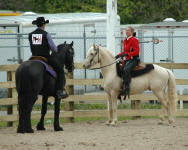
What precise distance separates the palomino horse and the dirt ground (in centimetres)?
66

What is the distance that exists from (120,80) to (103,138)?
8.87ft

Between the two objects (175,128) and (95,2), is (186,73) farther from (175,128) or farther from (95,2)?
(95,2)

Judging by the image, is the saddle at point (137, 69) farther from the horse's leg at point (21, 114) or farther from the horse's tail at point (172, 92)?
the horse's leg at point (21, 114)

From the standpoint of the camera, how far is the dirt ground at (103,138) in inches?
377

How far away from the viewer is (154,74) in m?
13.2

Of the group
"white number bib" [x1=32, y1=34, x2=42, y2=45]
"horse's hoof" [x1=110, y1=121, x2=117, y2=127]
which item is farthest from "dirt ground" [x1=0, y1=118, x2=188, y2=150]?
"white number bib" [x1=32, y1=34, x2=42, y2=45]

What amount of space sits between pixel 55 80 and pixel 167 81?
2861 mm

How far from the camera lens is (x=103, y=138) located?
10.7 metres

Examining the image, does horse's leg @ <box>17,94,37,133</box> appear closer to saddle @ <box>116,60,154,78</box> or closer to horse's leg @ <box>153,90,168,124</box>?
saddle @ <box>116,60,154,78</box>

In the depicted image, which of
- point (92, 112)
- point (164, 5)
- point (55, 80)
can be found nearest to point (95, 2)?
point (164, 5)

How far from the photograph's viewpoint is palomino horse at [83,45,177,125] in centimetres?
1312

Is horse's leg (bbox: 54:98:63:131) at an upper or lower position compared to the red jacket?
lower

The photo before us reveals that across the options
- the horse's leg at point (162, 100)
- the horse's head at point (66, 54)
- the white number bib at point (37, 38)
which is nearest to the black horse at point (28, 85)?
the white number bib at point (37, 38)

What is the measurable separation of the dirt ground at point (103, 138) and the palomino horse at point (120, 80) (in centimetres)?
66
